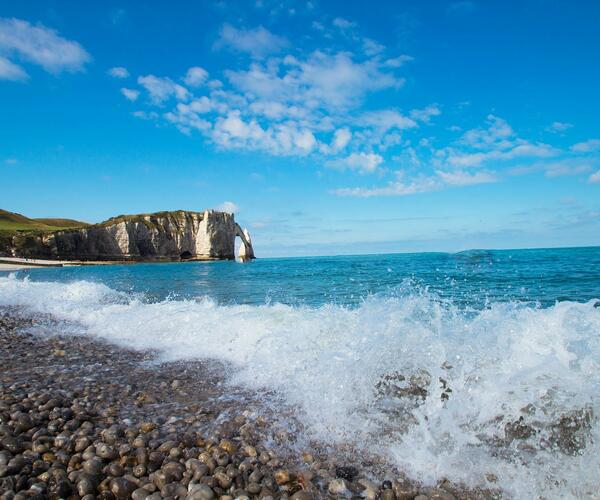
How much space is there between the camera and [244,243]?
410 ft

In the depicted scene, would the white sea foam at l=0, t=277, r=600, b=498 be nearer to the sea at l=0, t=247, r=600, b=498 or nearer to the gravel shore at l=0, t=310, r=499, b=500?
→ the sea at l=0, t=247, r=600, b=498

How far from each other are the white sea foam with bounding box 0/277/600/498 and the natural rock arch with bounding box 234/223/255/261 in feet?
371

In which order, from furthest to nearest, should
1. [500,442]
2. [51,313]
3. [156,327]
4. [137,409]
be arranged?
[51,313], [156,327], [137,409], [500,442]

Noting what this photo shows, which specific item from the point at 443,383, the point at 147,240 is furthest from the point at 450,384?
the point at 147,240

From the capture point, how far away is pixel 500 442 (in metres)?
4.71

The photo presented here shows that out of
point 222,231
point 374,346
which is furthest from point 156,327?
point 222,231

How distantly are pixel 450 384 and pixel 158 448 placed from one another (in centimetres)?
438

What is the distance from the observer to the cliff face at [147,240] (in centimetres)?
9919

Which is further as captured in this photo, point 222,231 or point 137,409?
point 222,231

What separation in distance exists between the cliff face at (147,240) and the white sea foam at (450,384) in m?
106

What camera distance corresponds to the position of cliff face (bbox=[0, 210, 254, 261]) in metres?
99.2

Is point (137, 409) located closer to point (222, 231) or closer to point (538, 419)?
point (538, 419)

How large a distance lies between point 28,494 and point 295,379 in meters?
4.19

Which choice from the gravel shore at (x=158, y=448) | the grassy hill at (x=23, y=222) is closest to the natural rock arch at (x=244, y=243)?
the grassy hill at (x=23, y=222)
